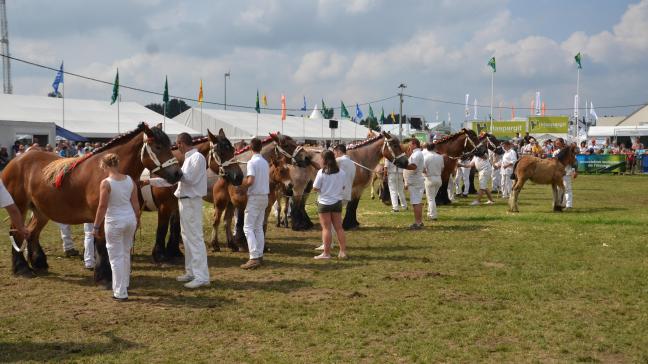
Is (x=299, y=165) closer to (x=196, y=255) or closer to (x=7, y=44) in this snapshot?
(x=196, y=255)

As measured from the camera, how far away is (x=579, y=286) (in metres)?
8.09

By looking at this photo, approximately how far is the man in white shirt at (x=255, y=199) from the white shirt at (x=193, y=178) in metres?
1.11

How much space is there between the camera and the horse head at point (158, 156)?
816 centimetres

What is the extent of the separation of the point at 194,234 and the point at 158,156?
1.25m

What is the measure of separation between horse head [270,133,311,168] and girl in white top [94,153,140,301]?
4.66 meters

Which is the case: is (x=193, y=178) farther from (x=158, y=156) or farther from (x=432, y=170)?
(x=432, y=170)

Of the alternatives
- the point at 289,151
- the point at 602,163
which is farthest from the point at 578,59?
the point at 289,151

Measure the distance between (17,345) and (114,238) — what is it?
1847mm

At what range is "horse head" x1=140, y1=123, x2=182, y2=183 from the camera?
Answer: 8.16m

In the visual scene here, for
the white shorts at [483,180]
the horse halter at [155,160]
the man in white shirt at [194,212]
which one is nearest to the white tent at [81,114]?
the white shorts at [483,180]

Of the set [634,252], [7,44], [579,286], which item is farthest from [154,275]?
[7,44]

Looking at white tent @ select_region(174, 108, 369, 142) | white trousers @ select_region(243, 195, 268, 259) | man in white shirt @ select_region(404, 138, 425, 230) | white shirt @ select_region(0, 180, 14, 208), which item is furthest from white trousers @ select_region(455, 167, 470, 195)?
white tent @ select_region(174, 108, 369, 142)

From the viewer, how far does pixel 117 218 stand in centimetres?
733

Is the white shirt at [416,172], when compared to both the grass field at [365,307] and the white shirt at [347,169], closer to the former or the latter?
the white shirt at [347,169]
